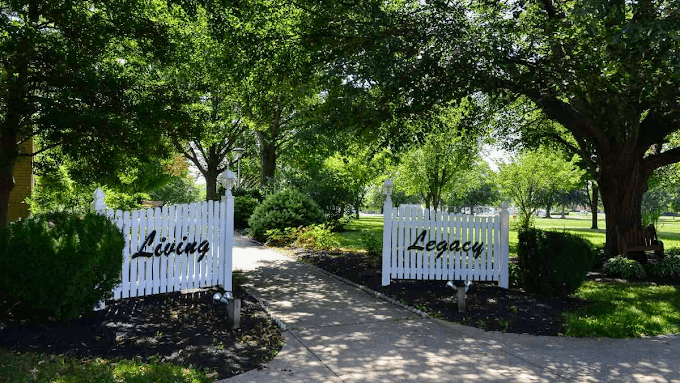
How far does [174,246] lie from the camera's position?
7.16m

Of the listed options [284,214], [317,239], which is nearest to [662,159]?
[317,239]

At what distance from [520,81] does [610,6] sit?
2.83 meters

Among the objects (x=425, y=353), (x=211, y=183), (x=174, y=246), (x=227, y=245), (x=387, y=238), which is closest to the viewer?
(x=425, y=353)

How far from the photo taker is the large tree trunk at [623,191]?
11852 millimetres

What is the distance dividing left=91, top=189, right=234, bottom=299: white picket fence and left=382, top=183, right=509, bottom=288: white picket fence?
284 centimetres

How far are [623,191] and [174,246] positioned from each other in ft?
35.1

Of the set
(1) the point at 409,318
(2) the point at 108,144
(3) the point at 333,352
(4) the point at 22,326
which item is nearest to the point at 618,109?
(1) the point at 409,318

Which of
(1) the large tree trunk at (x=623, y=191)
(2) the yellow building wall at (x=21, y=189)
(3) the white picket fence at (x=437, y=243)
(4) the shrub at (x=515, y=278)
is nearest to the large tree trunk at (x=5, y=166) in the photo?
(3) the white picket fence at (x=437, y=243)

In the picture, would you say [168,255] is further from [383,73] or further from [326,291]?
[383,73]

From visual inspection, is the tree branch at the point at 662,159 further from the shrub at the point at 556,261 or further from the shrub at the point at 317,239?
the shrub at the point at 317,239

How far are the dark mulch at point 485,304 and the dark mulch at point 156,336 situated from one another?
8.34 ft

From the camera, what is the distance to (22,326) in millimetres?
5301

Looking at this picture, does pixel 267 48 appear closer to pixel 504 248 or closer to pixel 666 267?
pixel 504 248

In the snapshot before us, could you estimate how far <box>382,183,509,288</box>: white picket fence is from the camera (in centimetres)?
856
